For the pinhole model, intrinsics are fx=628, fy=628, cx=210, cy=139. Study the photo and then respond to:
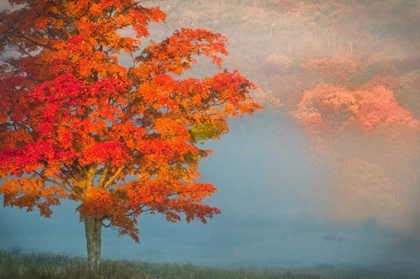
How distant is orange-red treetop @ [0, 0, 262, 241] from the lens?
2328 centimetres

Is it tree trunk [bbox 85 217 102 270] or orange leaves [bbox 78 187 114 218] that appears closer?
orange leaves [bbox 78 187 114 218]

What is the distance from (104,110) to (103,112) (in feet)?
0.34

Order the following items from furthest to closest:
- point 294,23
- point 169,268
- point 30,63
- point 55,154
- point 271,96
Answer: point 294,23 < point 271,96 < point 169,268 < point 30,63 < point 55,154

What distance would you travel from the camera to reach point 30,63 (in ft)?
84.0

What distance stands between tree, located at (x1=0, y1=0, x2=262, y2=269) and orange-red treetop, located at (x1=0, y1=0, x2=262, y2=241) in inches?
1.7

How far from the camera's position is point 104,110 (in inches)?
925

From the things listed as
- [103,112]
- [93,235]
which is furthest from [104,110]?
[93,235]

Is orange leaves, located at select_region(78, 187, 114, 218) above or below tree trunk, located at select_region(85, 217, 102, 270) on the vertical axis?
above

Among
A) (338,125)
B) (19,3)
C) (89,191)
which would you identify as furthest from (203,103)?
(338,125)

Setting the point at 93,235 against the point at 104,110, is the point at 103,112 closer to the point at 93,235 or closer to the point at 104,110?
the point at 104,110

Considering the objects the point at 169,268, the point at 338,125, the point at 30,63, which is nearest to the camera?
the point at 30,63

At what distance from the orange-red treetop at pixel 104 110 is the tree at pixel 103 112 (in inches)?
1.7

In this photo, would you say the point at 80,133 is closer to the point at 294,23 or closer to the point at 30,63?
the point at 30,63

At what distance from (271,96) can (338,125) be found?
47.9ft
